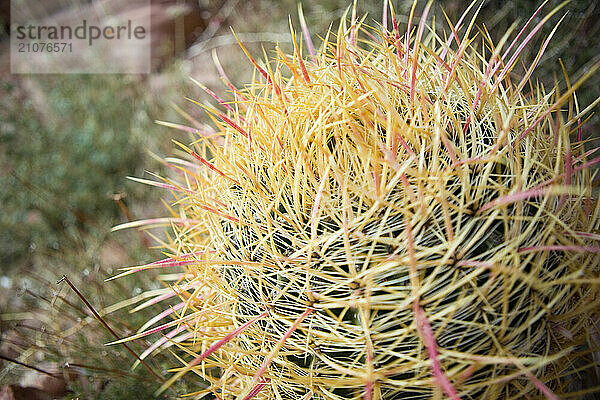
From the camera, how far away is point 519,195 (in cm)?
40

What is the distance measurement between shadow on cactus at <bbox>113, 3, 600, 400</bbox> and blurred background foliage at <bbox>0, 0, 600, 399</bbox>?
54 cm

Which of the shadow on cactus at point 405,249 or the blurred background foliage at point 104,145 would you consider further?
the blurred background foliage at point 104,145

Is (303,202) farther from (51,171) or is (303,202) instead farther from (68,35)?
(68,35)

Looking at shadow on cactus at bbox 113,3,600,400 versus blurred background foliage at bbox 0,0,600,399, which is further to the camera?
blurred background foliage at bbox 0,0,600,399

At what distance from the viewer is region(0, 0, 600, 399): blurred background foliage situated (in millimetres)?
1159

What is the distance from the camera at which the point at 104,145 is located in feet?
5.63

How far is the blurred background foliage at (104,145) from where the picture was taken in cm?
116

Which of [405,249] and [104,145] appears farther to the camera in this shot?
[104,145]

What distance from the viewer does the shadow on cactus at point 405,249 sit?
44cm

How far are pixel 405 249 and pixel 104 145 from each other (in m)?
1.50

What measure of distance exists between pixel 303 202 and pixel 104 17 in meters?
2.38

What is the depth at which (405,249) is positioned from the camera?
17.7 inches

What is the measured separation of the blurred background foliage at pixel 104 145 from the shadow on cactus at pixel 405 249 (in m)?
0.54

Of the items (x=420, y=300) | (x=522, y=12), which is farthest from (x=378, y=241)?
(x=522, y=12)
